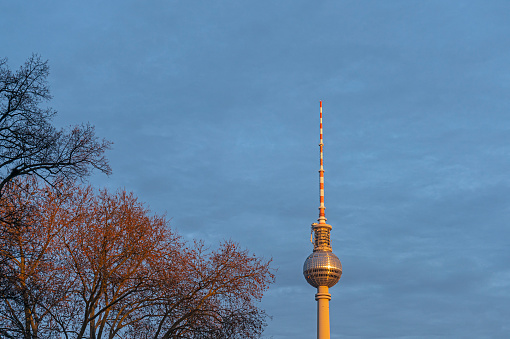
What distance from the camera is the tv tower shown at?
551 feet

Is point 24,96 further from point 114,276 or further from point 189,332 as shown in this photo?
point 189,332

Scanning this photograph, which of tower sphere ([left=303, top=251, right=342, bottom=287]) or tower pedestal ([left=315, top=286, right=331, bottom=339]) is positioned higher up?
tower sphere ([left=303, top=251, right=342, bottom=287])

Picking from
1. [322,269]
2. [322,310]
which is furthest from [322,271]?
[322,310]

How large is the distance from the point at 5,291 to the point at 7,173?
125 inches

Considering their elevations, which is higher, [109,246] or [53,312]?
[109,246]

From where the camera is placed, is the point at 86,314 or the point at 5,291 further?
the point at 86,314

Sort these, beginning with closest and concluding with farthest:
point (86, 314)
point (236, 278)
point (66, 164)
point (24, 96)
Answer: point (24, 96)
point (66, 164)
point (86, 314)
point (236, 278)

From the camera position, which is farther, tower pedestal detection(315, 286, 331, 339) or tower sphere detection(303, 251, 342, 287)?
tower sphere detection(303, 251, 342, 287)

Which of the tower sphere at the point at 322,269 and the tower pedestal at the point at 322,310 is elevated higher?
the tower sphere at the point at 322,269

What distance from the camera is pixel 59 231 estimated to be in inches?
1001

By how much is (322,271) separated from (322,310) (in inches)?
398

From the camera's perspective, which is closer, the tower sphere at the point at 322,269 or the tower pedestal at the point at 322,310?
the tower pedestal at the point at 322,310

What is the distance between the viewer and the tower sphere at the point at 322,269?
552ft

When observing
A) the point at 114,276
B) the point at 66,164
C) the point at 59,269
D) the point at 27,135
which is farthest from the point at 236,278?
the point at 27,135
